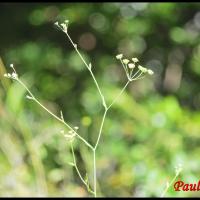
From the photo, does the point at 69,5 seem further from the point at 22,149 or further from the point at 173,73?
the point at 22,149

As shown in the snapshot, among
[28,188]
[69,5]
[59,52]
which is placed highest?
[69,5]

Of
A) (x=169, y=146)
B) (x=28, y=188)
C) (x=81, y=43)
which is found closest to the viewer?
(x=28, y=188)

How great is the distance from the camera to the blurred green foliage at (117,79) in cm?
223

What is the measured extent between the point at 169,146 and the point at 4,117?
2.54ft

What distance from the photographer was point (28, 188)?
176 cm

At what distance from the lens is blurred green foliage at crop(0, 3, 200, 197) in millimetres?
2234

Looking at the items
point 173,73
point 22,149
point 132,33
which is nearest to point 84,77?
point 132,33

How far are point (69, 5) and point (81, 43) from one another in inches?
11.2

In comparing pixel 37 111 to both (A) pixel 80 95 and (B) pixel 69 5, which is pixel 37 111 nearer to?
(A) pixel 80 95

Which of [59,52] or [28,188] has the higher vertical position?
[59,52]

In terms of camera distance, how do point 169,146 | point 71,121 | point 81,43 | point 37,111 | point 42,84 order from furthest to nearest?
point 81,43 → point 42,84 → point 71,121 → point 37,111 → point 169,146

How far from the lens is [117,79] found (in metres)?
3.44

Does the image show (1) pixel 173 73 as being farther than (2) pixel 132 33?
Yes

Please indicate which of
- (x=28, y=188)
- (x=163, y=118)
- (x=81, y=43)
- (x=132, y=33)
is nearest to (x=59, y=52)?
(x=81, y=43)
